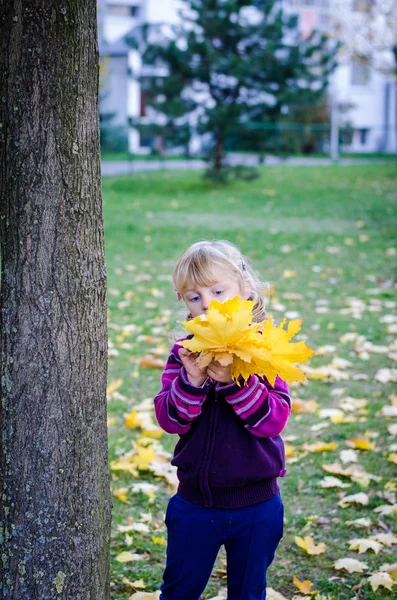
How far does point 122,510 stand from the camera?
11.9 ft

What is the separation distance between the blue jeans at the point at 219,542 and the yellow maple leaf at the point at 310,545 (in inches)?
35.0

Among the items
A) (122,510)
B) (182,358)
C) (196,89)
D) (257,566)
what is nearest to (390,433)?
(122,510)

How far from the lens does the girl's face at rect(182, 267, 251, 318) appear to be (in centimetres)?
233

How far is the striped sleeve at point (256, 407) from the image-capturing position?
2195mm

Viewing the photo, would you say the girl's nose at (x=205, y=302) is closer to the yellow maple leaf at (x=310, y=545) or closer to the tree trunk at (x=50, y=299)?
the tree trunk at (x=50, y=299)

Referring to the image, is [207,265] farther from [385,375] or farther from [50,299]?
[385,375]

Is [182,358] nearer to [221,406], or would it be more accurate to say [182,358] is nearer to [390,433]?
[221,406]

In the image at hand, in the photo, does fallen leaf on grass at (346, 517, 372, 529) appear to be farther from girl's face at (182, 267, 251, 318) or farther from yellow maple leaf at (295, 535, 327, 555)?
girl's face at (182, 267, 251, 318)

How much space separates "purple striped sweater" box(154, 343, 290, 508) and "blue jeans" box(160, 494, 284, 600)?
1.6 inches

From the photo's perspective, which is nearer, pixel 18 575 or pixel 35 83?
pixel 35 83

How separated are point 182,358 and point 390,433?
2.62 meters

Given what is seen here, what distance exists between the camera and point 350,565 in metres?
3.07

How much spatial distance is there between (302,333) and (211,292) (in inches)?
169

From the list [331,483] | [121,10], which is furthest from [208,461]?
[121,10]
